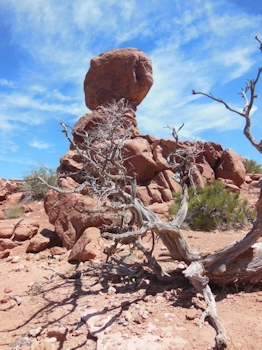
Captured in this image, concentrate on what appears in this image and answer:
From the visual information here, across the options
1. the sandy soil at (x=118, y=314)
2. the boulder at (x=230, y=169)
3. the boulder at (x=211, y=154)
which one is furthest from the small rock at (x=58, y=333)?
the boulder at (x=211, y=154)

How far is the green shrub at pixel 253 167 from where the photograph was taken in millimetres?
21550

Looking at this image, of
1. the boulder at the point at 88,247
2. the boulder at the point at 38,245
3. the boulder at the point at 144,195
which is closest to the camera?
the boulder at the point at 88,247

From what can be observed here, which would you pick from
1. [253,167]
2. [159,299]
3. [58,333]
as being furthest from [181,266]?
[253,167]

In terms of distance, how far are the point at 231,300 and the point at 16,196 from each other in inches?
514

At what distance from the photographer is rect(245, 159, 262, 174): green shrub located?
2155cm

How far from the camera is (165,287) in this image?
4746 mm

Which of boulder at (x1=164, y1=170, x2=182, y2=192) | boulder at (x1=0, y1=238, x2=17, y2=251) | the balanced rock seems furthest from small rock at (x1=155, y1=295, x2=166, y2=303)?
the balanced rock

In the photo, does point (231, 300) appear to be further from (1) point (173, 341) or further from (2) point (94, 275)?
(2) point (94, 275)

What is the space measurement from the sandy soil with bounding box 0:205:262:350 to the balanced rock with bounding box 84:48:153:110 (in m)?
15.8

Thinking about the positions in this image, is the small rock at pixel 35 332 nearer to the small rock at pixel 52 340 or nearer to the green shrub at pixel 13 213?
the small rock at pixel 52 340

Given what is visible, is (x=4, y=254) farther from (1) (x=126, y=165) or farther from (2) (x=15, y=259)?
(1) (x=126, y=165)

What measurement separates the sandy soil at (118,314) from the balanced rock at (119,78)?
15.8m

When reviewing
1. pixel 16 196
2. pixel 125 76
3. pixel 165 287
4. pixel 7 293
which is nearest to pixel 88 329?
pixel 165 287

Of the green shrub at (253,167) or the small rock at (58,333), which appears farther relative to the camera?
the green shrub at (253,167)
